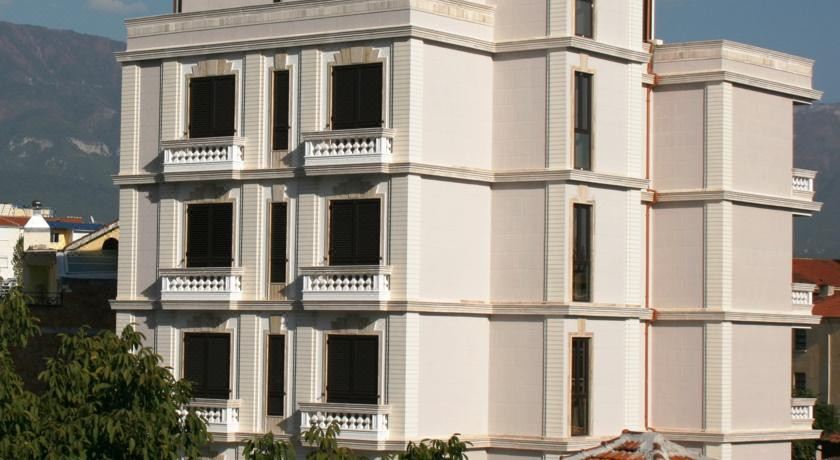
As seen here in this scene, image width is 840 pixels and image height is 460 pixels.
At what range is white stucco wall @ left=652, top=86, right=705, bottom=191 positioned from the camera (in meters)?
55.7

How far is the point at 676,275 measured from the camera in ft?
182

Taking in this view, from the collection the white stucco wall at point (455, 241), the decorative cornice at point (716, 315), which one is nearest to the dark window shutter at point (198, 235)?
the white stucco wall at point (455, 241)

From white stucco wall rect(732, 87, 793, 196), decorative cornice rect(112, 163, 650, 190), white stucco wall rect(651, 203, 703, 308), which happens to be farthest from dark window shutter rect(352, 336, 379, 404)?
white stucco wall rect(732, 87, 793, 196)

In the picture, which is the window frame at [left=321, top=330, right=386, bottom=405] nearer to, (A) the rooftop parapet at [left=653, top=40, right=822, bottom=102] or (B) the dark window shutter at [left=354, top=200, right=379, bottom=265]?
(B) the dark window shutter at [left=354, top=200, right=379, bottom=265]

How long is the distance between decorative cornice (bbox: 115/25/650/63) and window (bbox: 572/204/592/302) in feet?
13.9

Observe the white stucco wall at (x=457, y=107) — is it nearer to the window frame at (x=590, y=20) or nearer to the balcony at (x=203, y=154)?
the window frame at (x=590, y=20)

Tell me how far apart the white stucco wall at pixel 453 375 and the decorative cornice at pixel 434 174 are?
3.68 metres

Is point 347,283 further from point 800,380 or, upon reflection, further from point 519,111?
point 800,380

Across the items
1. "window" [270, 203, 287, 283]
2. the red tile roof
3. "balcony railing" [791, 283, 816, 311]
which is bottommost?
"balcony railing" [791, 283, 816, 311]

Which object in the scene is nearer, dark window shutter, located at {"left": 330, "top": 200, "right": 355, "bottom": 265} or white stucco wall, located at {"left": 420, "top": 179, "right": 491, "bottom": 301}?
white stucco wall, located at {"left": 420, "top": 179, "right": 491, "bottom": 301}

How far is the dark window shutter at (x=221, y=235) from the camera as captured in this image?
52375 mm

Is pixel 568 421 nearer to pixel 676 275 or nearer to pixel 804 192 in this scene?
pixel 676 275

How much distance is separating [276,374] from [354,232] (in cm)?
447

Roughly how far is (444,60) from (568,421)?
980cm
